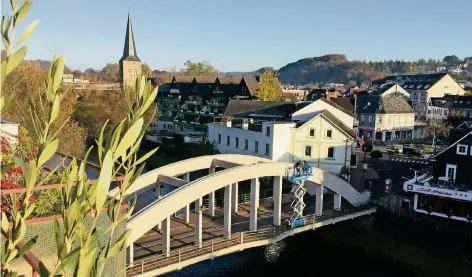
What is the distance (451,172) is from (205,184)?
16.2 metres

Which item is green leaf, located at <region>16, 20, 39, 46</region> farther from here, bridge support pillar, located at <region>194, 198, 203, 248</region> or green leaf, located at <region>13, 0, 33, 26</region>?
bridge support pillar, located at <region>194, 198, 203, 248</region>

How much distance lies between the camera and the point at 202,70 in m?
108

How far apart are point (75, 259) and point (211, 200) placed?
21.5 m

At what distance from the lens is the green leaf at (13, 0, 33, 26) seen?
196 cm

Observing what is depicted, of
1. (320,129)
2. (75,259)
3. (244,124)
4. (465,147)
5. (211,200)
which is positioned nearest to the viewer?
(75,259)

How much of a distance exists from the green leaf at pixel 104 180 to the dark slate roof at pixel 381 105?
52.5 m

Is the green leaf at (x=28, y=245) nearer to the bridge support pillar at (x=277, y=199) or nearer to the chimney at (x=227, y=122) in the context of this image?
the bridge support pillar at (x=277, y=199)

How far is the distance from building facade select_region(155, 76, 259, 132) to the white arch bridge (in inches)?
987

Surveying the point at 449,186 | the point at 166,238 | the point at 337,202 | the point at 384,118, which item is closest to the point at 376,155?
the point at 384,118

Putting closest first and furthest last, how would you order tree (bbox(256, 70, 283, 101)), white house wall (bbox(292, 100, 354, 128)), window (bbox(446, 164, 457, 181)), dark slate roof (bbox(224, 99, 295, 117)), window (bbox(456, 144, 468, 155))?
window (bbox(456, 144, 468, 155)), window (bbox(446, 164, 457, 181)), white house wall (bbox(292, 100, 354, 128)), dark slate roof (bbox(224, 99, 295, 117)), tree (bbox(256, 70, 283, 101))

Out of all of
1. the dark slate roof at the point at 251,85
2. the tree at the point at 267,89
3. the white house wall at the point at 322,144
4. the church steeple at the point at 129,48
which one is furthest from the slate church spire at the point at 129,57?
the white house wall at the point at 322,144

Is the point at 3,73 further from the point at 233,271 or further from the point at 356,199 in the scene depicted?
the point at 356,199

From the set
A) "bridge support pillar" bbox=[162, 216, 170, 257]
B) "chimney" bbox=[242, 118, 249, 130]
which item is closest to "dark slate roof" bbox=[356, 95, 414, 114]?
"chimney" bbox=[242, 118, 249, 130]

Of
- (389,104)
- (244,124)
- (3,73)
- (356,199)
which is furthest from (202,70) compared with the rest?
(3,73)
